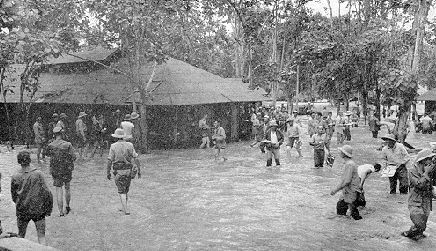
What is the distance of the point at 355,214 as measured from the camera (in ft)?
29.3

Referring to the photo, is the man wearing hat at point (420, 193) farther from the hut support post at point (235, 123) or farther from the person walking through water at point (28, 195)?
the hut support post at point (235, 123)

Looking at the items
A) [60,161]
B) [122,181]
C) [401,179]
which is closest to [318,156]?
[401,179]

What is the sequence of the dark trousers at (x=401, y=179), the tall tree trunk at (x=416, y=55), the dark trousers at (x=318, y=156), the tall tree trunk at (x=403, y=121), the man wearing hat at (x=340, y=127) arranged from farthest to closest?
the man wearing hat at (x=340, y=127)
the tall tree trunk at (x=403, y=121)
the tall tree trunk at (x=416, y=55)
the dark trousers at (x=318, y=156)
the dark trousers at (x=401, y=179)

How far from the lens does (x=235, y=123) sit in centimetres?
2458

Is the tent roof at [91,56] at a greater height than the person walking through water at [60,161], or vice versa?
the tent roof at [91,56]

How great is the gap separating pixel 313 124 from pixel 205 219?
34.9ft

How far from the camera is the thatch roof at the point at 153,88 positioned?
2147cm

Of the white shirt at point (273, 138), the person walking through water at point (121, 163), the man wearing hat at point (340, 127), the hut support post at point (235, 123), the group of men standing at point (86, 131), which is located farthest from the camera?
the hut support post at point (235, 123)

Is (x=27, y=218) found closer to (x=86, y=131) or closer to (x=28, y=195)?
(x=28, y=195)

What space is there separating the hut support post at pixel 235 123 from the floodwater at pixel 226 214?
8414 mm

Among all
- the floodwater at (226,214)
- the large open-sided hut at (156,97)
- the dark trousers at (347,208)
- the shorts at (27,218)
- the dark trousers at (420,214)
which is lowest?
the floodwater at (226,214)

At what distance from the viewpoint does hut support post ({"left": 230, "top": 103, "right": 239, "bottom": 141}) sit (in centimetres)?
2438

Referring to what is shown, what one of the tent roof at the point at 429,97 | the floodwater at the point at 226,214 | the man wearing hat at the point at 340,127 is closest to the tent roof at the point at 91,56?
the floodwater at the point at 226,214

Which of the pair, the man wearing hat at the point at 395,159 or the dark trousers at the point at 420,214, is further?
the man wearing hat at the point at 395,159
